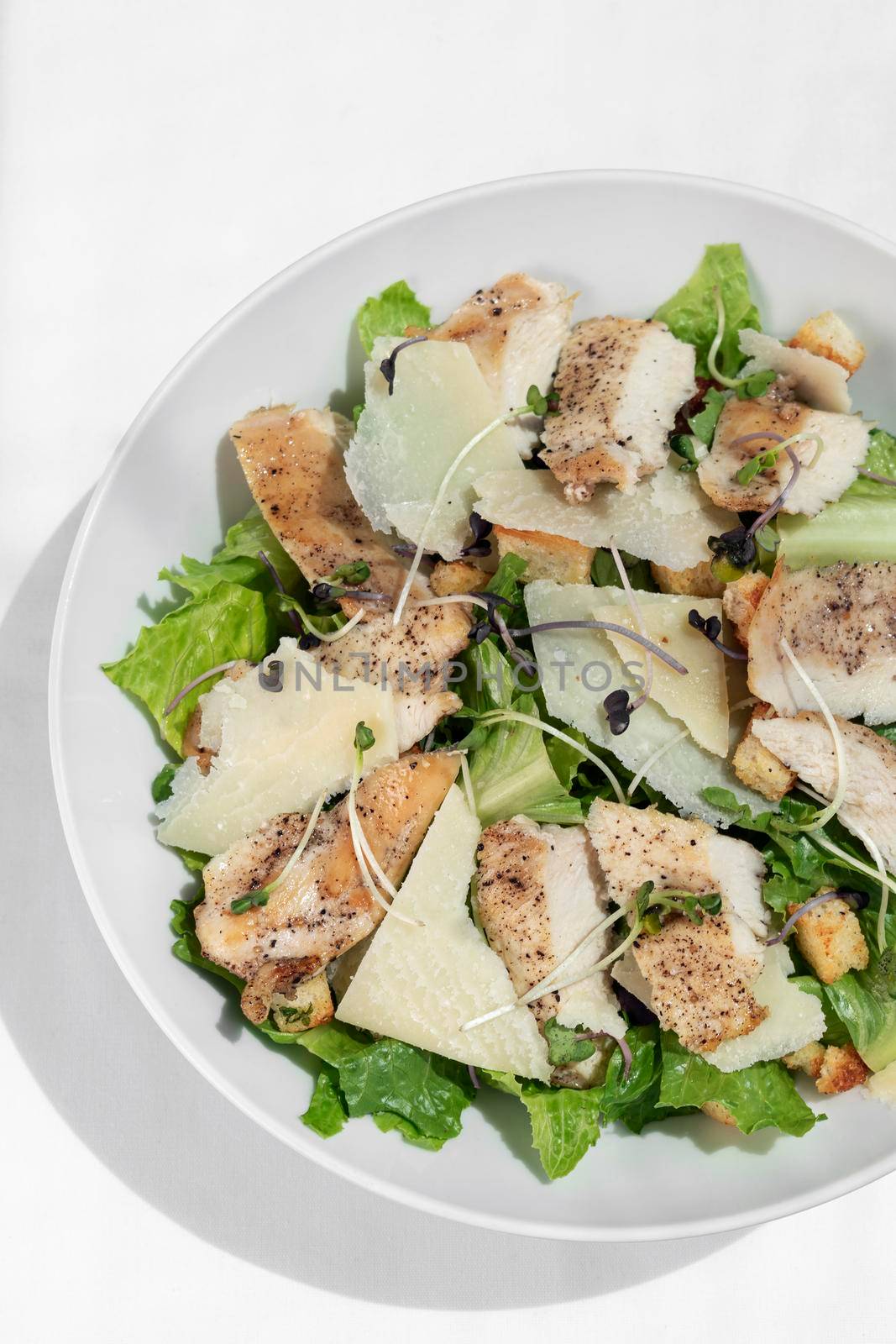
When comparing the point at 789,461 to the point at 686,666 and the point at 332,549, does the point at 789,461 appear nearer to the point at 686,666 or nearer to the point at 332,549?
the point at 686,666

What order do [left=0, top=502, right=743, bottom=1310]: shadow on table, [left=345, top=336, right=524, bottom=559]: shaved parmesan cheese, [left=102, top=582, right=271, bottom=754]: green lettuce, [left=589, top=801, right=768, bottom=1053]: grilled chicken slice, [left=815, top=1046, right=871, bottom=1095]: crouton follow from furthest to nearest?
[left=0, top=502, right=743, bottom=1310]: shadow on table → [left=345, top=336, right=524, bottom=559]: shaved parmesan cheese → [left=102, top=582, right=271, bottom=754]: green lettuce → [left=815, top=1046, right=871, bottom=1095]: crouton → [left=589, top=801, right=768, bottom=1053]: grilled chicken slice

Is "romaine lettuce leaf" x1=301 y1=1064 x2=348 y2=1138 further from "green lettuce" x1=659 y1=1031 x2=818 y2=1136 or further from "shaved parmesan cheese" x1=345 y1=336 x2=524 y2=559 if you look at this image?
"shaved parmesan cheese" x1=345 y1=336 x2=524 y2=559

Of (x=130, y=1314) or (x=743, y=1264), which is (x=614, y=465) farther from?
(x=130, y=1314)

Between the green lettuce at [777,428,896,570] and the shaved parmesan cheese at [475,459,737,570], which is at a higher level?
the shaved parmesan cheese at [475,459,737,570]

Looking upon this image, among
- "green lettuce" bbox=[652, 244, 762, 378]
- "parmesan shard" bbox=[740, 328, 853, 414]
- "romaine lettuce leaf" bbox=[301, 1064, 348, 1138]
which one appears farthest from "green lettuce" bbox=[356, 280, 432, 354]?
"romaine lettuce leaf" bbox=[301, 1064, 348, 1138]

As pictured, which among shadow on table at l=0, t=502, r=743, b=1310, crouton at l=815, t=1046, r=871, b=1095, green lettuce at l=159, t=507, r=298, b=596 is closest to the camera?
crouton at l=815, t=1046, r=871, b=1095

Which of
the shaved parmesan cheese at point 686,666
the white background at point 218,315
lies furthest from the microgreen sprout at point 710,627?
the white background at point 218,315

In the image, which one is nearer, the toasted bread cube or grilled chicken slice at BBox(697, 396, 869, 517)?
the toasted bread cube

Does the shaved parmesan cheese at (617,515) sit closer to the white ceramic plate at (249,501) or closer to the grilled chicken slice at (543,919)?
the white ceramic plate at (249,501)
